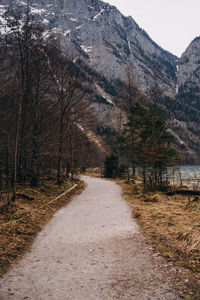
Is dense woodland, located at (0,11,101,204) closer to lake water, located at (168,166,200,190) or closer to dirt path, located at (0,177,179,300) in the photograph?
dirt path, located at (0,177,179,300)

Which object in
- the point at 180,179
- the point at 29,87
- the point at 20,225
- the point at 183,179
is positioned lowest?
the point at 20,225

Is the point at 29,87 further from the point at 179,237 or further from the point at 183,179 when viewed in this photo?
the point at 183,179

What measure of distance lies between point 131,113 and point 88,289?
25.8 metres

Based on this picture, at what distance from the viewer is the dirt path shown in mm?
3414

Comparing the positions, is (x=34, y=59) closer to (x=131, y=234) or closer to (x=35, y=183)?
(x=35, y=183)

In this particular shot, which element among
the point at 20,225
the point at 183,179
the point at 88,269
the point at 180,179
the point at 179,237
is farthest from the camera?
the point at 183,179

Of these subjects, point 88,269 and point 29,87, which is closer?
point 88,269

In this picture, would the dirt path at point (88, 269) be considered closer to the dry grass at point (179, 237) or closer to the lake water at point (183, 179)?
the dry grass at point (179, 237)

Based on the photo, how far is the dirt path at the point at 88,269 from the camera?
3.41m

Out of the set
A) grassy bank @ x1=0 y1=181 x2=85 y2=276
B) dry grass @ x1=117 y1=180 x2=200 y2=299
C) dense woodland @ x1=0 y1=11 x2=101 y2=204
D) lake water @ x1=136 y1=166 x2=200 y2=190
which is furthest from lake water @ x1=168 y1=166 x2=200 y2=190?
grassy bank @ x1=0 y1=181 x2=85 y2=276

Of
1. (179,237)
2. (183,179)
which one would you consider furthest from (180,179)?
(179,237)

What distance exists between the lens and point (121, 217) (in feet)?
29.5

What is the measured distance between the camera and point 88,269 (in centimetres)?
428

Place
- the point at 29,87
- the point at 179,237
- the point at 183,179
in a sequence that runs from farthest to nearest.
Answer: the point at 183,179
the point at 29,87
the point at 179,237
